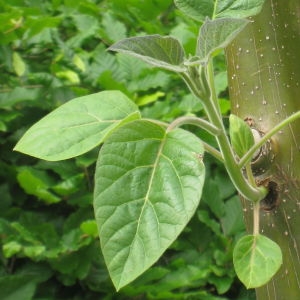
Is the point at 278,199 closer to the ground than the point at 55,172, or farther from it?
farther from it

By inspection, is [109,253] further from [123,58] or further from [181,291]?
[123,58]

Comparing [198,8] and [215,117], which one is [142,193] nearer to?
[215,117]

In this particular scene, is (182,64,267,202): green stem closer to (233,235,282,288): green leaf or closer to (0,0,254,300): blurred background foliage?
(233,235,282,288): green leaf

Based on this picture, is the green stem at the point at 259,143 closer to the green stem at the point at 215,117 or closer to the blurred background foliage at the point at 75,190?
the green stem at the point at 215,117

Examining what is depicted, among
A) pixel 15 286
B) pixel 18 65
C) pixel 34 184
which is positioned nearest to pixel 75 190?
pixel 34 184

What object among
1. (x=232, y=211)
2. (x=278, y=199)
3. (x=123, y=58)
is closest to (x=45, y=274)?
(x=232, y=211)

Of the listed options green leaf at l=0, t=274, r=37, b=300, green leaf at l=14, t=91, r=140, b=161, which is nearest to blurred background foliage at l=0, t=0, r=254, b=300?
green leaf at l=0, t=274, r=37, b=300
